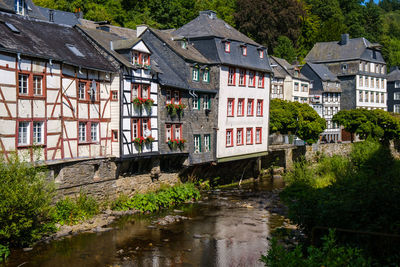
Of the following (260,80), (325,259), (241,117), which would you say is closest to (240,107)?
(241,117)

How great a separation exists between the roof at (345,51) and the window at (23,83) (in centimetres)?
5155

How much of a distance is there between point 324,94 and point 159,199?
3856 cm

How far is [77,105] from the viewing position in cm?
2425

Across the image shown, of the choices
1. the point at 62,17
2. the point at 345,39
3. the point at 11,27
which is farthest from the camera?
the point at 345,39

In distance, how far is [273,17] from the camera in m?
66.9

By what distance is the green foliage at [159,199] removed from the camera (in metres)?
26.0

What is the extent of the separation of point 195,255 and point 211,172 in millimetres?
15006

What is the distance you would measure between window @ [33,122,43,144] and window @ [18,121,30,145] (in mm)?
399

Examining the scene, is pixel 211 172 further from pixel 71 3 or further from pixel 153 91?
pixel 71 3

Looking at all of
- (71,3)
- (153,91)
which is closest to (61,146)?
(153,91)

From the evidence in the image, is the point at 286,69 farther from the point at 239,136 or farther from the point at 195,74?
the point at 195,74

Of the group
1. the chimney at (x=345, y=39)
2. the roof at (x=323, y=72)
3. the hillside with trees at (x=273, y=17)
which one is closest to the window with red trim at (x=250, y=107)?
the hillside with trees at (x=273, y=17)

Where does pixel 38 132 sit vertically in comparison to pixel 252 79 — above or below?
below

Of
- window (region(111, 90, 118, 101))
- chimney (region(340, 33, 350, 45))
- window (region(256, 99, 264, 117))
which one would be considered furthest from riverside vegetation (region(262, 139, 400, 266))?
chimney (region(340, 33, 350, 45))
